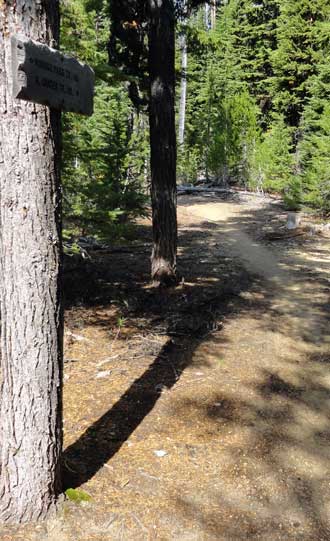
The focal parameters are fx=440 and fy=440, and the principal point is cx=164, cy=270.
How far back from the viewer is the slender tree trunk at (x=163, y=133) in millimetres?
6961

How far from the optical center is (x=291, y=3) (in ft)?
74.5

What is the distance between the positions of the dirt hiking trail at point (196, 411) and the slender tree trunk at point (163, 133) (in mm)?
690

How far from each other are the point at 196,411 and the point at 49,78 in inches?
123

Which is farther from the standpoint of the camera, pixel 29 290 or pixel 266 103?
pixel 266 103

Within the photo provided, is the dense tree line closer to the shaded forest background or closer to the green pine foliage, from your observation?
the shaded forest background

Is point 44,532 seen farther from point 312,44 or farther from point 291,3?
point 291,3

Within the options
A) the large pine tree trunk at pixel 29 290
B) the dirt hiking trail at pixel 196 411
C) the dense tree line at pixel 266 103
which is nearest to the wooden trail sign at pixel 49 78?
the large pine tree trunk at pixel 29 290

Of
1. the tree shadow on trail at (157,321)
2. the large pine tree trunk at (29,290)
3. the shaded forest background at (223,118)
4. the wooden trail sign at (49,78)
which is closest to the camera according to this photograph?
the wooden trail sign at (49,78)

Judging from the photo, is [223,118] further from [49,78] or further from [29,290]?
[29,290]

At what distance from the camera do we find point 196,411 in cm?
415

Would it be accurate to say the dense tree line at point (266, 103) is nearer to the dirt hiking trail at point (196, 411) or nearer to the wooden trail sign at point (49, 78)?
the dirt hiking trail at point (196, 411)

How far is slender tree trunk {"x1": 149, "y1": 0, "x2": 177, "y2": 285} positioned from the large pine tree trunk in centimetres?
481

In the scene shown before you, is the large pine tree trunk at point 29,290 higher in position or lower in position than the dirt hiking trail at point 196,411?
higher

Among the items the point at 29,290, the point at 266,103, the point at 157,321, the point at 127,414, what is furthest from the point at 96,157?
the point at 266,103
